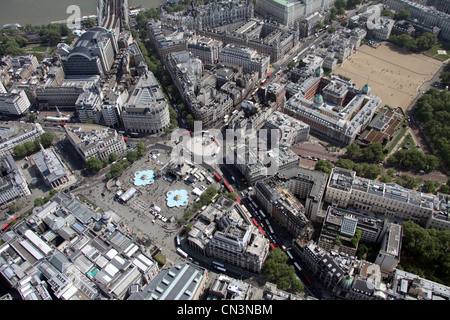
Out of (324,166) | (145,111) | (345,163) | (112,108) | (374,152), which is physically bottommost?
(374,152)

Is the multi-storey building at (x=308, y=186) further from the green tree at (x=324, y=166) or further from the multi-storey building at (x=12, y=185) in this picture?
the multi-storey building at (x=12, y=185)

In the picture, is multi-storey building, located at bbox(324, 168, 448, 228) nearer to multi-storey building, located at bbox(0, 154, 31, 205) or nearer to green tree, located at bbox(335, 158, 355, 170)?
green tree, located at bbox(335, 158, 355, 170)

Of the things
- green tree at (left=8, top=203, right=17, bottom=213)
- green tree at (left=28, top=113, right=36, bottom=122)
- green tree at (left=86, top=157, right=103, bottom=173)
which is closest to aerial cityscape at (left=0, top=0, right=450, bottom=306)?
green tree at (left=86, top=157, right=103, bottom=173)

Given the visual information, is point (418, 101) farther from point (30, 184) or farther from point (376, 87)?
point (30, 184)

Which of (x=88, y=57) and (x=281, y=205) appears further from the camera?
(x=88, y=57)

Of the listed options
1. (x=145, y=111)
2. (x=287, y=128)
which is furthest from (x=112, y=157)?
(x=287, y=128)

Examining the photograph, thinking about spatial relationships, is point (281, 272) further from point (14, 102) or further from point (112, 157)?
point (14, 102)

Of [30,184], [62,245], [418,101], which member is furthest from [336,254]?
[30,184]
